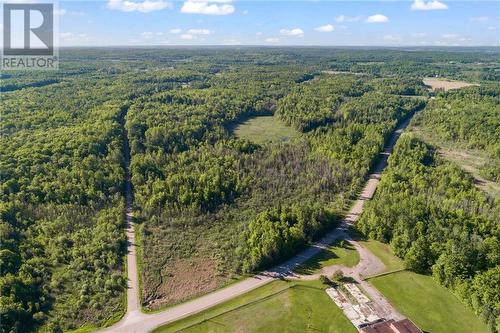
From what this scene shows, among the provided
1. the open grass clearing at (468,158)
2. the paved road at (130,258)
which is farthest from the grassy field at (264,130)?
the paved road at (130,258)

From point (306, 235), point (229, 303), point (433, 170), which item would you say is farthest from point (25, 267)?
point (433, 170)

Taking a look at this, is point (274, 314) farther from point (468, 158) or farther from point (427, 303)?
point (468, 158)

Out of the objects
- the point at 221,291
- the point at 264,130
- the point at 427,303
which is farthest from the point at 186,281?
the point at 264,130

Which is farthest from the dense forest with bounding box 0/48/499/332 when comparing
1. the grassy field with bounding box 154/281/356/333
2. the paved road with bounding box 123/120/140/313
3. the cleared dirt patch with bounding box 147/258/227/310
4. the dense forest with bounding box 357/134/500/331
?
the grassy field with bounding box 154/281/356/333

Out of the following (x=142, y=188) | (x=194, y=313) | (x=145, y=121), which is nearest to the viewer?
(x=194, y=313)

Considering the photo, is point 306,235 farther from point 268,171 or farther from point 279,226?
point 268,171
